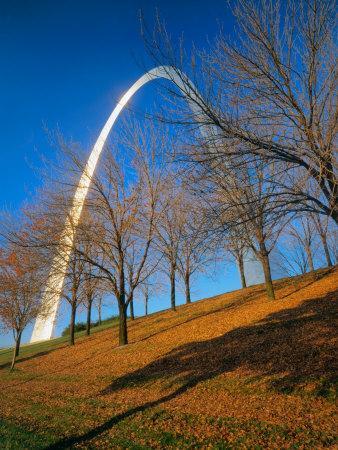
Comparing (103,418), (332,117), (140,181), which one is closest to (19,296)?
(140,181)

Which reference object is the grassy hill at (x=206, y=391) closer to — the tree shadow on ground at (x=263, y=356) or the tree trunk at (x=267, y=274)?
the tree shadow on ground at (x=263, y=356)

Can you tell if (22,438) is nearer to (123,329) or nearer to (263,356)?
(263,356)

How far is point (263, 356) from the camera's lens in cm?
845

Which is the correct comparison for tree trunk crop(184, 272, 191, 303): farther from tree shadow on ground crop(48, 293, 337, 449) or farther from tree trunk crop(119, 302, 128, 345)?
tree shadow on ground crop(48, 293, 337, 449)

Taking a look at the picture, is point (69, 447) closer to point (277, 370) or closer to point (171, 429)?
point (171, 429)

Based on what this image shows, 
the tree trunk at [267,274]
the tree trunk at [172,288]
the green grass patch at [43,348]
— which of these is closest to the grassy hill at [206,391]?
the tree trunk at [267,274]

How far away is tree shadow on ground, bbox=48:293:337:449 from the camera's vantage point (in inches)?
265

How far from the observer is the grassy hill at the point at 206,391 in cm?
517

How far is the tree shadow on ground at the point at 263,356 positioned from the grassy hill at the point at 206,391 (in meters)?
0.03

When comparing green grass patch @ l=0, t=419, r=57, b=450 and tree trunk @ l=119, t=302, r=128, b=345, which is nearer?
green grass patch @ l=0, t=419, r=57, b=450

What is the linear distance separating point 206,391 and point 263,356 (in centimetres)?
179

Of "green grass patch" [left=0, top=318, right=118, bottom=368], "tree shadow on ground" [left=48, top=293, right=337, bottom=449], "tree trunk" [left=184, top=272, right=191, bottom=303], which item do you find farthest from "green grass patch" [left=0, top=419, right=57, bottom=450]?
"tree trunk" [left=184, top=272, right=191, bottom=303]

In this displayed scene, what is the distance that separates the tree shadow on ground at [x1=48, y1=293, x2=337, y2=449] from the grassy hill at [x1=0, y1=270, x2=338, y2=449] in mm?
34

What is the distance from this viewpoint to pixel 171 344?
13.0 meters
